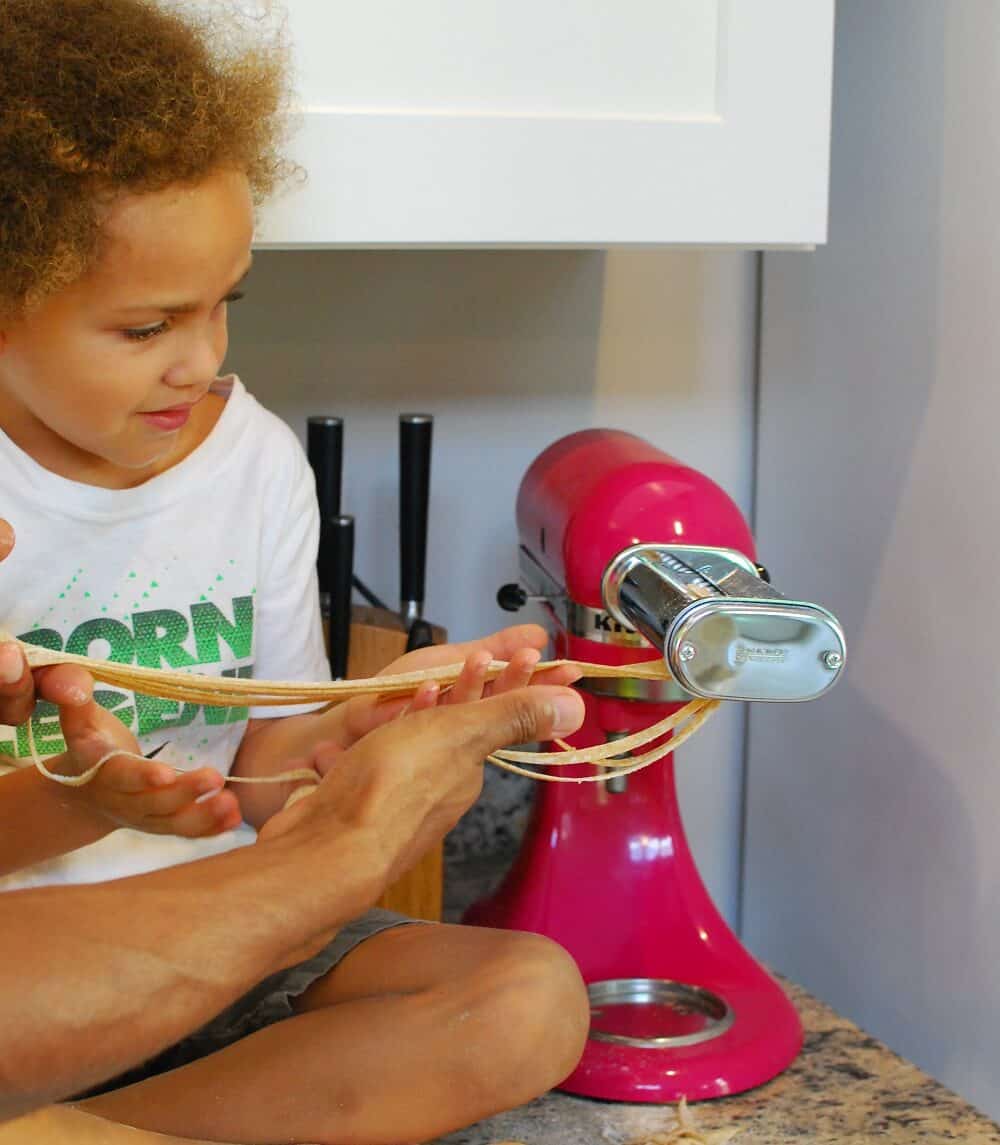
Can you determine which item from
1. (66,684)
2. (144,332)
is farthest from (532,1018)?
(144,332)

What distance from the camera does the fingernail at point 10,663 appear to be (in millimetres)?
681

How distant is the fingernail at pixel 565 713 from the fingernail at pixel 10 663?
0.25 metres

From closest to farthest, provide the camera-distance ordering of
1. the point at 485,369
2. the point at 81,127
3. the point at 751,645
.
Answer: the point at 751,645, the point at 81,127, the point at 485,369

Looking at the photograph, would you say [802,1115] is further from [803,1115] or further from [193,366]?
[193,366]

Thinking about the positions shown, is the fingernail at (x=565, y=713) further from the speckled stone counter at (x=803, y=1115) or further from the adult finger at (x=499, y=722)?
the speckled stone counter at (x=803, y=1115)

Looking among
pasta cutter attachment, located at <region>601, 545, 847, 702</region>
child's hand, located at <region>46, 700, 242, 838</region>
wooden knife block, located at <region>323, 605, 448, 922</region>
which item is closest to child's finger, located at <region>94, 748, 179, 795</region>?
child's hand, located at <region>46, 700, 242, 838</region>

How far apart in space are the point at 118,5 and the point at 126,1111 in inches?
23.2

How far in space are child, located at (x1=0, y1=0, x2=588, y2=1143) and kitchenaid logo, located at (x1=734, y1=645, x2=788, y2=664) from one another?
73 millimetres

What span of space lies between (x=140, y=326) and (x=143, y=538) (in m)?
0.21

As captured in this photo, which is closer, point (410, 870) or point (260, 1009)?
point (260, 1009)

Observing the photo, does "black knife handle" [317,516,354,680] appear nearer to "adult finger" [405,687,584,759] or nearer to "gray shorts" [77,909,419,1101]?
"gray shorts" [77,909,419,1101]

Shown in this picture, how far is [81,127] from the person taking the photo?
2.50ft

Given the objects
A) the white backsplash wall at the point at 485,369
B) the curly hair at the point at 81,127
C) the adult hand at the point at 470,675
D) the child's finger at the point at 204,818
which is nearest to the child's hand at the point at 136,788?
the child's finger at the point at 204,818

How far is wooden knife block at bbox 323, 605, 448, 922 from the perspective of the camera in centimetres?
107
